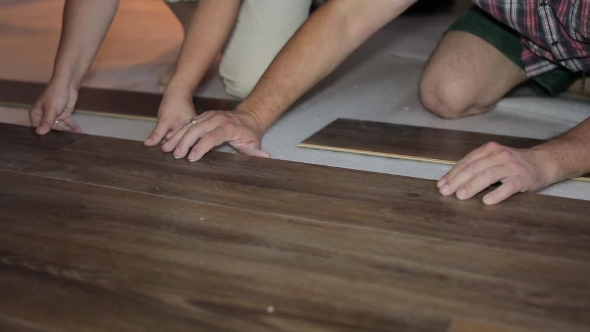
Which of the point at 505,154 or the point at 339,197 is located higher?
the point at 505,154

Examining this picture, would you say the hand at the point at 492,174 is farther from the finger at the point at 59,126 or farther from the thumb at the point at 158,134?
the finger at the point at 59,126

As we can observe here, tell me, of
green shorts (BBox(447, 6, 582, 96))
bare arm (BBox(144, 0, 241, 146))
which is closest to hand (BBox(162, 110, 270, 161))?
bare arm (BBox(144, 0, 241, 146))

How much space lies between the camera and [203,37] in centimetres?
203

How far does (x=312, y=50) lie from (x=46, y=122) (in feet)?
2.89

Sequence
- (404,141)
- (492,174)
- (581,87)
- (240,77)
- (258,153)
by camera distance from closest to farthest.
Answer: (492,174) < (258,153) < (404,141) < (581,87) < (240,77)

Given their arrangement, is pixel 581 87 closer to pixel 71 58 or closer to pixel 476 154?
pixel 476 154

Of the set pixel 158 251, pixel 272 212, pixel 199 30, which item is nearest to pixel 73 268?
pixel 158 251

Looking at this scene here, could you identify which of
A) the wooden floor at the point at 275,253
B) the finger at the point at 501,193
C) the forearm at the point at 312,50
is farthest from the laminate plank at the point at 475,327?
the forearm at the point at 312,50

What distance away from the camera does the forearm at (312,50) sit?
1.96 meters

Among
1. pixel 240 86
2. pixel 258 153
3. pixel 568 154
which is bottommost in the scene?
pixel 240 86

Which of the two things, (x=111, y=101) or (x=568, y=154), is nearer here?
(x=568, y=154)

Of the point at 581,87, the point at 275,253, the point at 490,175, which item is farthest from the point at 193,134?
the point at 581,87

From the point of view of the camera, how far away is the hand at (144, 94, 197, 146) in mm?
1963

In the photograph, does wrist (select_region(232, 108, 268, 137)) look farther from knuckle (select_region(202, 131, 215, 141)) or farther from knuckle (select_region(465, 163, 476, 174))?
knuckle (select_region(465, 163, 476, 174))
